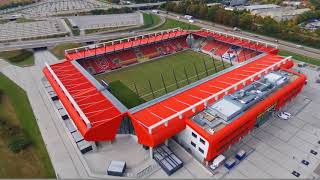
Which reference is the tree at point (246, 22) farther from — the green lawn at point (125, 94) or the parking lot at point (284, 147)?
the green lawn at point (125, 94)

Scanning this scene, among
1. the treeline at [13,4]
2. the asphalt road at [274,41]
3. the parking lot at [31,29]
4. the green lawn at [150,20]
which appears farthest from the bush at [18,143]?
the treeline at [13,4]

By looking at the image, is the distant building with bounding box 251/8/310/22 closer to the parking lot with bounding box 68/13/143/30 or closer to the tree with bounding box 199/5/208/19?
the tree with bounding box 199/5/208/19

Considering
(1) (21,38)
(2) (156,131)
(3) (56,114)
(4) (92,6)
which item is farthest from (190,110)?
(4) (92,6)

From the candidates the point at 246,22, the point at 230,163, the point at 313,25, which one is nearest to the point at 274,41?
the point at 246,22

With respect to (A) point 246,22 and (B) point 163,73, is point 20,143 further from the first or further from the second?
(A) point 246,22

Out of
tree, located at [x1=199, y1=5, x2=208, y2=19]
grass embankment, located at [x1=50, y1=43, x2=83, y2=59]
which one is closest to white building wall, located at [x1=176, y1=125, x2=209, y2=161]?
grass embankment, located at [x1=50, y1=43, x2=83, y2=59]

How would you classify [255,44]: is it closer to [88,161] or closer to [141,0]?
[88,161]
